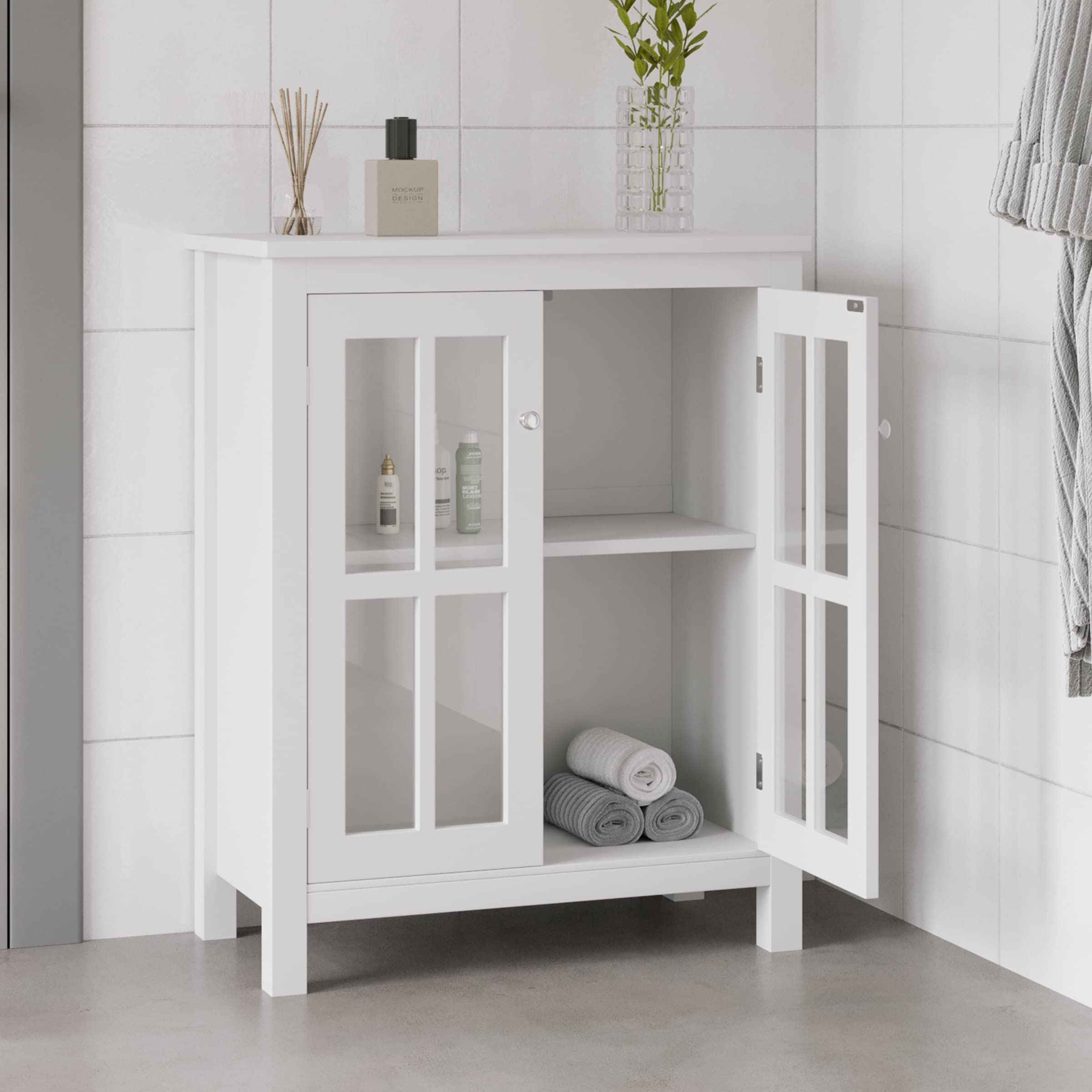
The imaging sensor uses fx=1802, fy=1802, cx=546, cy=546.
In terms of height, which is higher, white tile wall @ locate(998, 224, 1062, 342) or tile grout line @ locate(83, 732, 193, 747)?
white tile wall @ locate(998, 224, 1062, 342)

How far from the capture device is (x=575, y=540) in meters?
2.74

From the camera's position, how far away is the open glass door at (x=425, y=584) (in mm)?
2529

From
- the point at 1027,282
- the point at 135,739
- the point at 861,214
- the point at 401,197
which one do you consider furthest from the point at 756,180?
the point at 135,739

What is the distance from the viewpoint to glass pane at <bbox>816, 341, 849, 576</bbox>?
250 centimetres

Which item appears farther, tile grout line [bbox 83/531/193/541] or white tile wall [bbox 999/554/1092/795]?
tile grout line [bbox 83/531/193/541]

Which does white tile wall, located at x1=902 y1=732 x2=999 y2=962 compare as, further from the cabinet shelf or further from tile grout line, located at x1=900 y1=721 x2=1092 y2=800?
the cabinet shelf

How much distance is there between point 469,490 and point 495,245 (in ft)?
1.16

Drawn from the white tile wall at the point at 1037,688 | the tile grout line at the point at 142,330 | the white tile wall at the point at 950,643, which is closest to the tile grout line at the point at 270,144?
the tile grout line at the point at 142,330

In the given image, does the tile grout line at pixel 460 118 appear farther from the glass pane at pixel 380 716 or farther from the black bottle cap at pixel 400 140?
the glass pane at pixel 380 716

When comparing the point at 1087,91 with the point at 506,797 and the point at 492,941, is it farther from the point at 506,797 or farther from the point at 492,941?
the point at 492,941

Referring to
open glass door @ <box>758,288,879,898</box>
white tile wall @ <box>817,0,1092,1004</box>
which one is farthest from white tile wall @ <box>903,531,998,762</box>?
open glass door @ <box>758,288,879,898</box>

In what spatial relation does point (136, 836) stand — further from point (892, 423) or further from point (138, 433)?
point (892, 423)

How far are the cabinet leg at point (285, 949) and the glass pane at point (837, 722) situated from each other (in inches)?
30.4

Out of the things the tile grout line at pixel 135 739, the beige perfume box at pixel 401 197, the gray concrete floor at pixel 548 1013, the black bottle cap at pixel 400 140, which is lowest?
the gray concrete floor at pixel 548 1013
